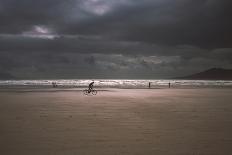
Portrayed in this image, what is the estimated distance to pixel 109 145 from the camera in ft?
27.1

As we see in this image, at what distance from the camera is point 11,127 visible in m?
11.3

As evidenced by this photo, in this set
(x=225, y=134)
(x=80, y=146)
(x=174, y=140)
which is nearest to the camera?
(x=80, y=146)

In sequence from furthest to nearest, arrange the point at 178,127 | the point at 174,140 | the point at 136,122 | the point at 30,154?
the point at 136,122 < the point at 178,127 < the point at 174,140 < the point at 30,154

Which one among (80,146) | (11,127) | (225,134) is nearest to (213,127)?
(225,134)

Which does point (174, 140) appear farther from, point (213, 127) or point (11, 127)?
point (11, 127)

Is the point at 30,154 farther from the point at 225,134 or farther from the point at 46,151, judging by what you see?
the point at 225,134

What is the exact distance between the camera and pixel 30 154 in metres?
7.32

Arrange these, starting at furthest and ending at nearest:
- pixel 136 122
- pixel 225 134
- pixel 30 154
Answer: pixel 136 122 → pixel 225 134 → pixel 30 154

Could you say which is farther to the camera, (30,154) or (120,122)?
(120,122)

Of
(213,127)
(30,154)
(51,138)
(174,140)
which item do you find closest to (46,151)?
(30,154)

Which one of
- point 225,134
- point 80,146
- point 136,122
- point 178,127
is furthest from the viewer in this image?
point 136,122

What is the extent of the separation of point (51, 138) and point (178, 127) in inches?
205

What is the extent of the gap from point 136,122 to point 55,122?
377 cm

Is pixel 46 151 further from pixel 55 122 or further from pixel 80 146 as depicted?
pixel 55 122
